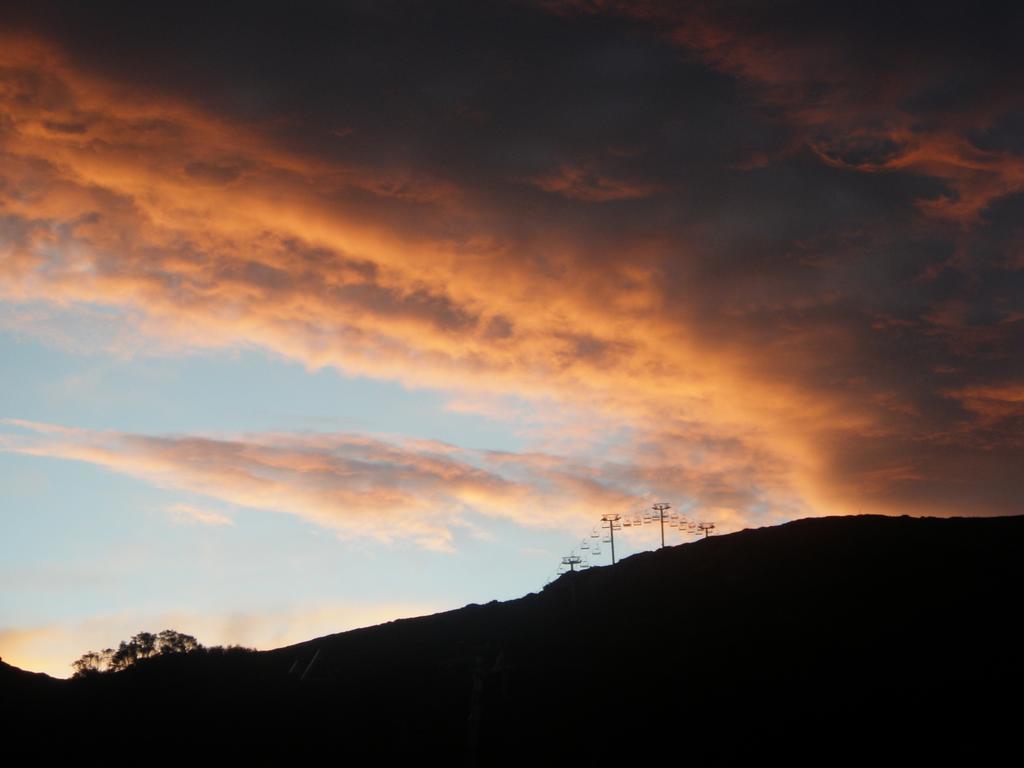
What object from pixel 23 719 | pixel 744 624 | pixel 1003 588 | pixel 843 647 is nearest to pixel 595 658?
pixel 744 624

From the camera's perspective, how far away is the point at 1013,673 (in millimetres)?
40812

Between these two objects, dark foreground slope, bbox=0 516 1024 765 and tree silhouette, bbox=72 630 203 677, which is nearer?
dark foreground slope, bbox=0 516 1024 765

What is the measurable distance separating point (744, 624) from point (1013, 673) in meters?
17.7

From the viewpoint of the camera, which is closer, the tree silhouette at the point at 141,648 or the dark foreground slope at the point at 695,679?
the dark foreground slope at the point at 695,679

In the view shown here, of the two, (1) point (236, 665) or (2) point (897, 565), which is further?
(1) point (236, 665)

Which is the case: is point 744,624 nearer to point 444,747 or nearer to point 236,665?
point 444,747

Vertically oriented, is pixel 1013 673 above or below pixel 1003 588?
below

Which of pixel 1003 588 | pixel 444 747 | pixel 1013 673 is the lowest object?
pixel 444 747

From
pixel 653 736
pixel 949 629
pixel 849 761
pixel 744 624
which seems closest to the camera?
pixel 849 761

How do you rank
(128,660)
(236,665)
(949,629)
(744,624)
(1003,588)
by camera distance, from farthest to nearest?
(128,660), (236,665), (744,624), (1003,588), (949,629)

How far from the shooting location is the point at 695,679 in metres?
49.7

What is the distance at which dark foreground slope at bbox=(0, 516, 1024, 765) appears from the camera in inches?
1615

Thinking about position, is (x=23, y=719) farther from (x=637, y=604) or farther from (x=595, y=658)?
(x=637, y=604)

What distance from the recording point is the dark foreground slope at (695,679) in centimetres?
4103
